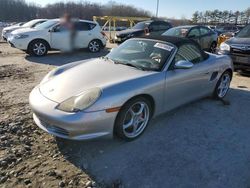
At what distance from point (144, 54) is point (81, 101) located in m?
1.59

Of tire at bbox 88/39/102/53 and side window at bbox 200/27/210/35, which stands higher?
side window at bbox 200/27/210/35

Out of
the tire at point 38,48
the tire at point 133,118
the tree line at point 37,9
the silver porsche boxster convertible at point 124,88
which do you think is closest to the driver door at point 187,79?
the silver porsche boxster convertible at point 124,88

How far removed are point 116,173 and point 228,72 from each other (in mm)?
3698

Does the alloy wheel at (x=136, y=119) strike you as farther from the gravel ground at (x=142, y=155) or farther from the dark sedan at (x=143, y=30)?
the dark sedan at (x=143, y=30)

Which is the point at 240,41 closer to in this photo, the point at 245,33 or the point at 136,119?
the point at 245,33

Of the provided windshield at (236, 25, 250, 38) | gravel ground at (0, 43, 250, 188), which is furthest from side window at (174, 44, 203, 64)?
windshield at (236, 25, 250, 38)

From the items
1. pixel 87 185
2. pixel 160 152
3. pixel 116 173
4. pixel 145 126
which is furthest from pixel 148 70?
pixel 87 185

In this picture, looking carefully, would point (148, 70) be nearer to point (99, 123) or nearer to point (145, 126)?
point (145, 126)

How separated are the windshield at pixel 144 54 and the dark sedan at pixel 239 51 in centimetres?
406

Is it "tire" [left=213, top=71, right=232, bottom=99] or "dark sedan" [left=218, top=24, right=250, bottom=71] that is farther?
"dark sedan" [left=218, top=24, right=250, bottom=71]

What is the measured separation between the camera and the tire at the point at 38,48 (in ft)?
34.9

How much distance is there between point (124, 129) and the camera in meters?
3.44

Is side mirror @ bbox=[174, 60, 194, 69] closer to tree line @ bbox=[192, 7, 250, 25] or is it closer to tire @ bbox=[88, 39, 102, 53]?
tree line @ bbox=[192, 7, 250, 25]

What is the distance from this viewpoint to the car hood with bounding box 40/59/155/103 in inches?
130
